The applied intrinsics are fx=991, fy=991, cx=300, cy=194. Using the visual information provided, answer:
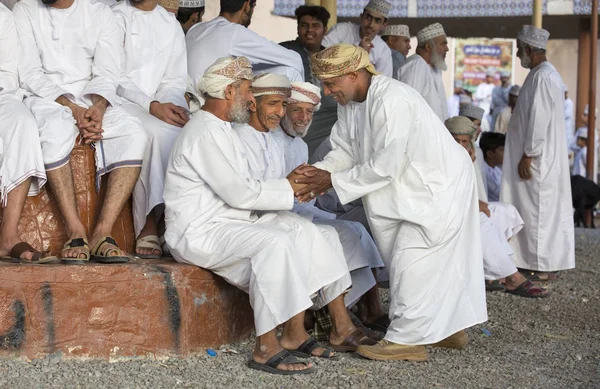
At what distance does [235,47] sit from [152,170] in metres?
1.39

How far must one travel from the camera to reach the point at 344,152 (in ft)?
18.3

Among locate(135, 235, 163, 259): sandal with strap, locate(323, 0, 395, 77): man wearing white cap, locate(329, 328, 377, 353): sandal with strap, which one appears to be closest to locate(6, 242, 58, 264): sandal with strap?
locate(135, 235, 163, 259): sandal with strap

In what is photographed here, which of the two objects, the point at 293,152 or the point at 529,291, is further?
the point at 529,291

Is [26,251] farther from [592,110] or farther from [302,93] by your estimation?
[592,110]

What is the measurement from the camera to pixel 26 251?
495 cm

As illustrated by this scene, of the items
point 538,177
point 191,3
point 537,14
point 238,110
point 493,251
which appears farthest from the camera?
point 537,14

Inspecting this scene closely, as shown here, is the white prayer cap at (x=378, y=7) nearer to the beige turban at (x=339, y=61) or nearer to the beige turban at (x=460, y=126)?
the beige turban at (x=460, y=126)

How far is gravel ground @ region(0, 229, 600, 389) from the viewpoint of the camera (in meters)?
4.59

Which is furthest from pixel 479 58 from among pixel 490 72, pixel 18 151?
pixel 18 151

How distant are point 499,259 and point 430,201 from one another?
249cm

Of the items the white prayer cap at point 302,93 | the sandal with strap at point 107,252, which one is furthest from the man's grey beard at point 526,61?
the sandal with strap at point 107,252

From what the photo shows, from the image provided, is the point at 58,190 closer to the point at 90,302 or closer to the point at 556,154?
the point at 90,302

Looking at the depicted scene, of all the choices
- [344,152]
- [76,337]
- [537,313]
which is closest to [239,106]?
[344,152]

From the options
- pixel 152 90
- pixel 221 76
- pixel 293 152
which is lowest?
pixel 293 152
